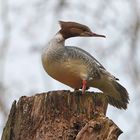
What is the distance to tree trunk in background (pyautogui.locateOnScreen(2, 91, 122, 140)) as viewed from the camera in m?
4.80

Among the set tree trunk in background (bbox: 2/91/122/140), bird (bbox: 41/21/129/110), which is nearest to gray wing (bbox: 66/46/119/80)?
bird (bbox: 41/21/129/110)

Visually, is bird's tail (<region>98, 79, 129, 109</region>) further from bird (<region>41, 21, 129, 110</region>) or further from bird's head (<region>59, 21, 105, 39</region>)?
bird's head (<region>59, 21, 105, 39</region>)

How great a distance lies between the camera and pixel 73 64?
17.8 feet

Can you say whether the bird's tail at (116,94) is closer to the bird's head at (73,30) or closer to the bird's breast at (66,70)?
the bird's breast at (66,70)

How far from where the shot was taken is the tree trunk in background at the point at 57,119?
4.80m

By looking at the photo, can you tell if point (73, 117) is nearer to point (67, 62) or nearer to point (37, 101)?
point (37, 101)

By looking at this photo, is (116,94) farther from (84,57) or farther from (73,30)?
(73,30)

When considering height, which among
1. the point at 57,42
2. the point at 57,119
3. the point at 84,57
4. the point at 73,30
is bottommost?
the point at 57,119

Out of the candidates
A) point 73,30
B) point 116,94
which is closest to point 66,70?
point 73,30

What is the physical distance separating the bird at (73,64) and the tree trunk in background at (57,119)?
12.3 inches

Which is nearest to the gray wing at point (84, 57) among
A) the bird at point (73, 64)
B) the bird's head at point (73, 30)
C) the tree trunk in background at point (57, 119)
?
the bird at point (73, 64)

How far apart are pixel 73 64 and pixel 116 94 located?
22.9 inches

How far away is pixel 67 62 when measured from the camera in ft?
17.8

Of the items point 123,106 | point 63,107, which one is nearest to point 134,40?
point 123,106
